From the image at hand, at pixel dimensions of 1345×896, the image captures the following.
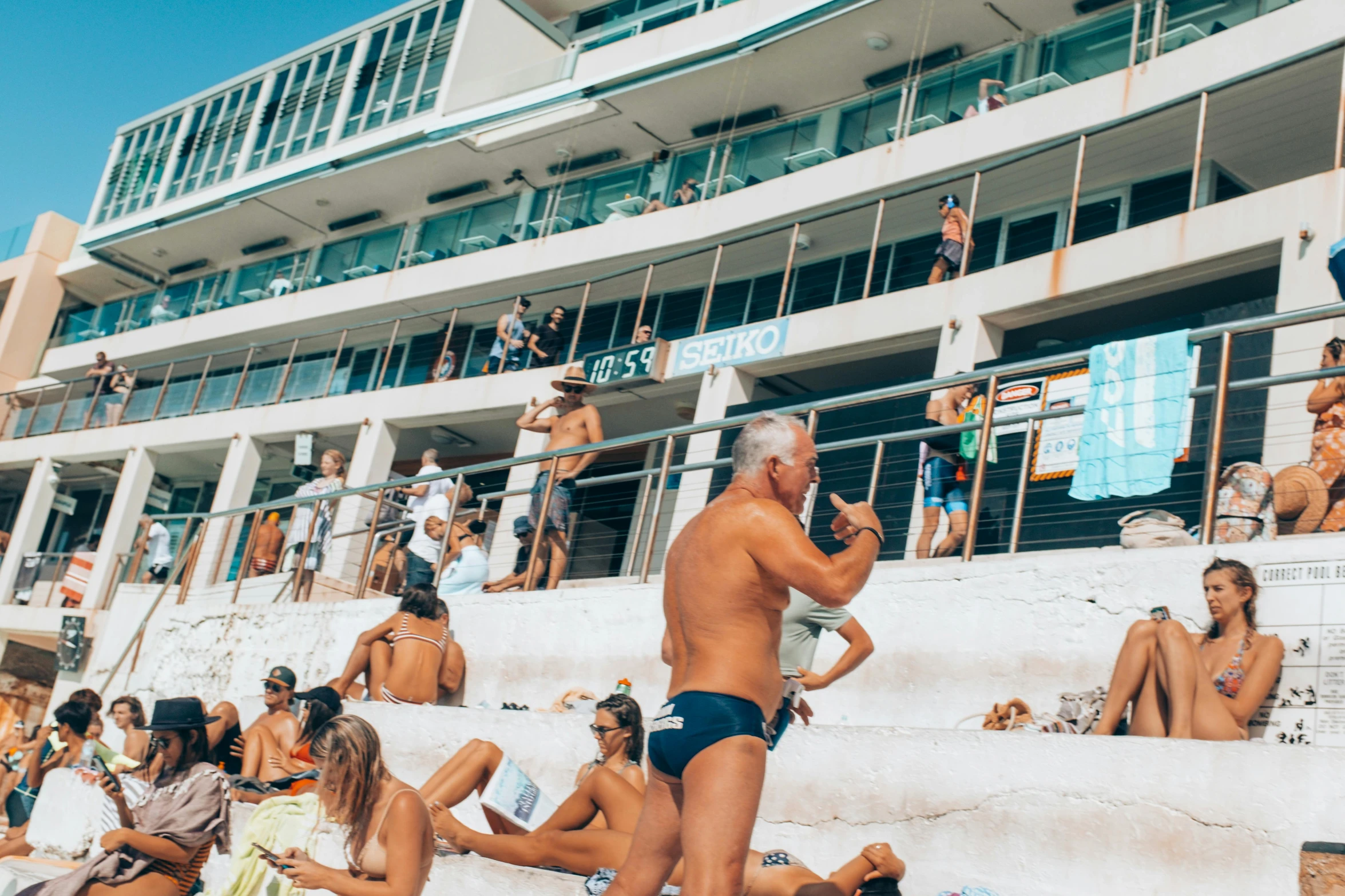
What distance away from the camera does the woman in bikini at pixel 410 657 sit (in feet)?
28.3

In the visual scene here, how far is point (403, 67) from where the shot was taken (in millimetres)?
23188

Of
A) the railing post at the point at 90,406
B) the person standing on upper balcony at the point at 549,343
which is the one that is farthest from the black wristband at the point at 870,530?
the railing post at the point at 90,406

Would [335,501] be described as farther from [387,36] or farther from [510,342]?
[387,36]

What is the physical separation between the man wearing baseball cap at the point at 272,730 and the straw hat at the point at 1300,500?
20.7ft

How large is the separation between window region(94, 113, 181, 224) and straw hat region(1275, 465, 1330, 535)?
25719 mm

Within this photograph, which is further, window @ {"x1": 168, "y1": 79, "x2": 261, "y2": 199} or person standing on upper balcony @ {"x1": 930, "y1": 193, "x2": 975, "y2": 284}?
window @ {"x1": 168, "y1": 79, "x2": 261, "y2": 199}

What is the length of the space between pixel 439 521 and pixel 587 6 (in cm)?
1512

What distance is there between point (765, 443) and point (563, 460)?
731cm

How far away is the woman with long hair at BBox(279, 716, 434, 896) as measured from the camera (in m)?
4.39

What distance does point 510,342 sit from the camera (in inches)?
733

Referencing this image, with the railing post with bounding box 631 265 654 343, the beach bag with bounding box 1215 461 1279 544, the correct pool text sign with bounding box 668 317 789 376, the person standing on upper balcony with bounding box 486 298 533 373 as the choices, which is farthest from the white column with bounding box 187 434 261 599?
the beach bag with bounding box 1215 461 1279 544

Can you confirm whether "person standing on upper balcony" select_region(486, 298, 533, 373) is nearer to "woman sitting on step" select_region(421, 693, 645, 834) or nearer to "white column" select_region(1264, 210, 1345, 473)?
"white column" select_region(1264, 210, 1345, 473)

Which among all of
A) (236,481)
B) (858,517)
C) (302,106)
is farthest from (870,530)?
(302,106)

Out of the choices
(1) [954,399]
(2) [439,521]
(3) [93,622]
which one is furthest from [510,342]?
(1) [954,399]
